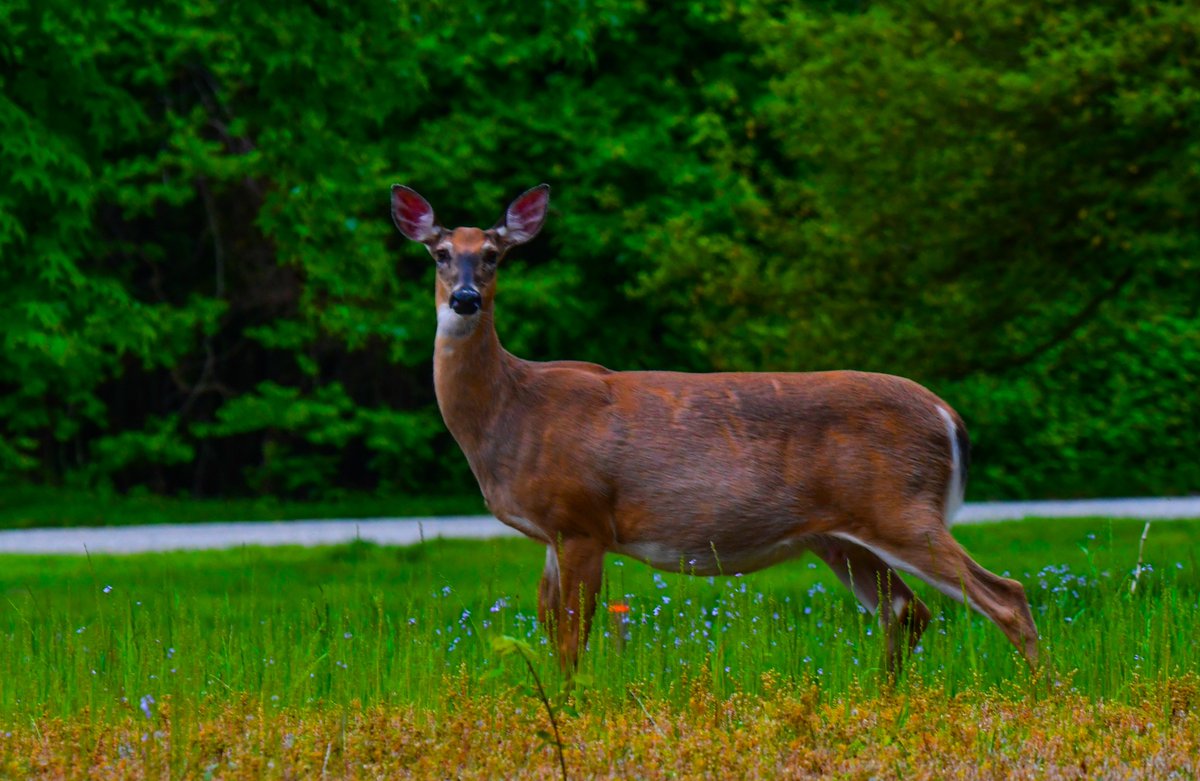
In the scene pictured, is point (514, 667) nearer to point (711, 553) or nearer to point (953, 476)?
point (711, 553)

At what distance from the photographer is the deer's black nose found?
7105 millimetres

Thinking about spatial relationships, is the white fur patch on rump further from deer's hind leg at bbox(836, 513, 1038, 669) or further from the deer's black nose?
the deer's black nose

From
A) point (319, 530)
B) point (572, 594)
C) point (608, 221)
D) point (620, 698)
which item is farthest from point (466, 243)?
point (608, 221)

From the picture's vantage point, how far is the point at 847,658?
6.69 m

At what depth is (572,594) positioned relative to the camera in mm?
6922

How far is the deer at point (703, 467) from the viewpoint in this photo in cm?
703

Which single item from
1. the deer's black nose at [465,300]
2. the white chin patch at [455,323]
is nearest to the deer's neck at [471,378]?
the white chin patch at [455,323]

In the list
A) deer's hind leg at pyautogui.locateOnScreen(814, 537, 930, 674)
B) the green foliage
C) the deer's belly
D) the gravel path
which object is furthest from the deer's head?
the gravel path

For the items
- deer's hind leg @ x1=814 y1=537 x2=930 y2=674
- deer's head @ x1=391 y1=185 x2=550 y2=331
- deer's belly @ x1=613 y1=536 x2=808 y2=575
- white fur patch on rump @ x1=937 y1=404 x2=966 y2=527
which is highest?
deer's head @ x1=391 y1=185 x2=550 y2=331

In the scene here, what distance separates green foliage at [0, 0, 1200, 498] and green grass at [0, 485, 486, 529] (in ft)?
1.54

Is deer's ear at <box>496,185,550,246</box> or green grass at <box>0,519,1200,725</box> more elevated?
deer's ear at <box>496,185,550,246</box>

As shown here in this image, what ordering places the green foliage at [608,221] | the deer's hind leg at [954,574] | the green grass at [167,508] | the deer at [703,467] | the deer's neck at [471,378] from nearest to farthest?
the deer's hind leg at [954,574] → the deer at [703,467] → the deer's neck at [471,378] → the green foliage at [608,221] → the green grass at [167,508]

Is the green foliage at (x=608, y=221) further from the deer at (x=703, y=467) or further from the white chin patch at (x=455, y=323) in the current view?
the deer at (x=703, y=467)

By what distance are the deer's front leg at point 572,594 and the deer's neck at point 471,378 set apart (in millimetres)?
589
